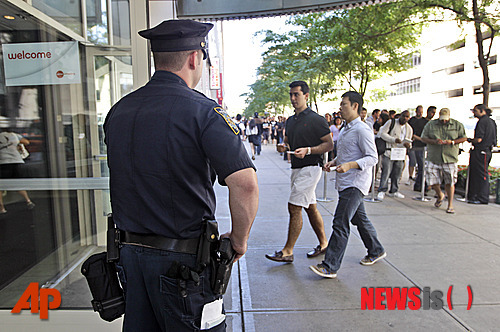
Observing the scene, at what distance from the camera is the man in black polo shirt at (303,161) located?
465 centimetres

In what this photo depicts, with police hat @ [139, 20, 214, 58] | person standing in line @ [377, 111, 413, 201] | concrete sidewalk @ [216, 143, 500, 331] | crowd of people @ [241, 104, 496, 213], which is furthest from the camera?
person standing in line @ [377, 111, 413, 201]

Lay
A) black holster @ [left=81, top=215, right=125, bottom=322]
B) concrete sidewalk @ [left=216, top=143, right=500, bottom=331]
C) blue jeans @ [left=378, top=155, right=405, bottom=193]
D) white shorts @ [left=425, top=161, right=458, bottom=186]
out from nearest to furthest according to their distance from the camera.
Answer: black holster @ [left=81, top=215, right=125, bottom=322], concrete sidewalk @ [left=216, top=143, right=500, bottom=331], white shorts @ [left=425, top=161, right=458, bottom=186], blue jeans @ [left=378, top=155, right=405, bottom=193]

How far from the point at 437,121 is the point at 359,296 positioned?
5.36m

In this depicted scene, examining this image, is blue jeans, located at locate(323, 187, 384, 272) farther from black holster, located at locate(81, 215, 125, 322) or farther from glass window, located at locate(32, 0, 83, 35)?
glass window, located at locate(32, 0, 83, 35)

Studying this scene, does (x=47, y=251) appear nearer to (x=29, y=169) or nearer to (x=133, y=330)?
(x=29, y=169)

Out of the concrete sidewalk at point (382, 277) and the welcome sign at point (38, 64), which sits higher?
the welcome sign at point (38, 64)

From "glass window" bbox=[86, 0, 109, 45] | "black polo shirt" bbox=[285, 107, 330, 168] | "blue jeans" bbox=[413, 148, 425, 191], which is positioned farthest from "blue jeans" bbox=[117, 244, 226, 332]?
"blue jeans" bbox=[413, 148, 425, 191]

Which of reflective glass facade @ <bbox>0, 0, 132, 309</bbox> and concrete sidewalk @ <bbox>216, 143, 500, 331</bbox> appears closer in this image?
reflective glass facade @ <bbox>0, 0, 132, 309</bbox>

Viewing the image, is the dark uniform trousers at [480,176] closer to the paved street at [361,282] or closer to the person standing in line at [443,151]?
the person standing in line at [443,151]

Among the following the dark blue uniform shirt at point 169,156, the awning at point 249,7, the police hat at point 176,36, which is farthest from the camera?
the awning at point 249,7

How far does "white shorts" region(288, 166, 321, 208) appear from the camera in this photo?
15.1 ft

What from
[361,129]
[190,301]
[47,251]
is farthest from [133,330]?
[361,129]

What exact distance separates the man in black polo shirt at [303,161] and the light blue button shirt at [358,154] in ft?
0.91

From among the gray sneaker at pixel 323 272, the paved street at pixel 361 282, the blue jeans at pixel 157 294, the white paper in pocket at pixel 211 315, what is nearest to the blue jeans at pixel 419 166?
the paved street at pixel 361 282
